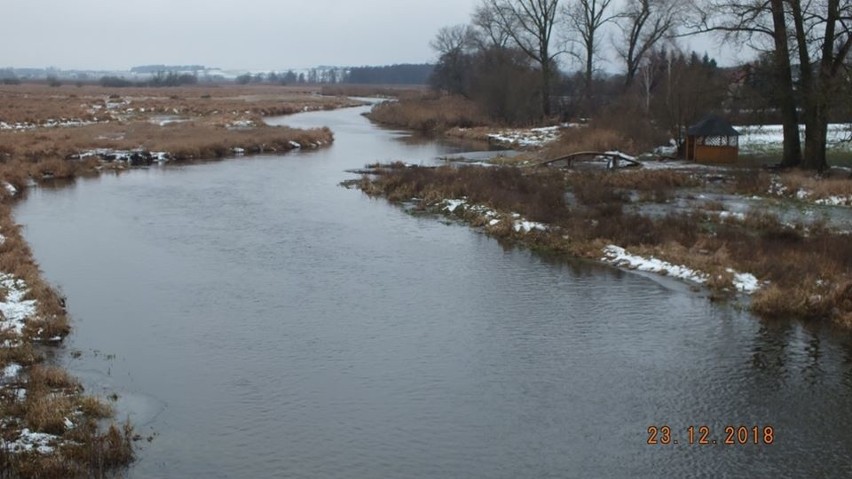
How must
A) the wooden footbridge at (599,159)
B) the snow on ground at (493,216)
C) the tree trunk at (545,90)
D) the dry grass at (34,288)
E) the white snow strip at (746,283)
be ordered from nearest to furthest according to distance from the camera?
the dry grass at (34,288)
the white snow strip at (746,283)
the snow on ground at (493,216)
the wooden footbridge at (599,159)
the tree trunk at (545,90)

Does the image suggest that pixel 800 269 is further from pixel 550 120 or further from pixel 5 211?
pixel 550 120

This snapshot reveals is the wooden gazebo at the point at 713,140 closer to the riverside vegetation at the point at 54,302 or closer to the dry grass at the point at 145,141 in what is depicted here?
the riverside vegetation at the point at 54,302

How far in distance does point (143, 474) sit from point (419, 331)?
6.07 metres

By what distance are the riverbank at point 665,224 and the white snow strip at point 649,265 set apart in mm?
24

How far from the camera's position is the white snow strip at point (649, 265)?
17.5 m

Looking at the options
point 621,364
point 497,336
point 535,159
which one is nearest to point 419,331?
point 497,336

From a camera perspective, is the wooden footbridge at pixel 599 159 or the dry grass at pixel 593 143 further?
the dry grass at pixel 593 143

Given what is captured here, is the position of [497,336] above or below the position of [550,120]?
below

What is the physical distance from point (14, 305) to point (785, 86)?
86.2 feet

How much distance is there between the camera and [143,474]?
8.89 meters

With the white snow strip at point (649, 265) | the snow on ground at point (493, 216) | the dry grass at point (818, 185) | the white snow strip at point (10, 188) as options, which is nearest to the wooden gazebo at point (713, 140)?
the dry grass at point (818, 185)

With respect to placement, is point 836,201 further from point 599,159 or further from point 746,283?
point 599,159

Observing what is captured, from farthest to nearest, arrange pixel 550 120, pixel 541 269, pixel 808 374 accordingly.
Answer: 1. pixel 550 120
2. pixel 541 269
3. pixel 808 374
